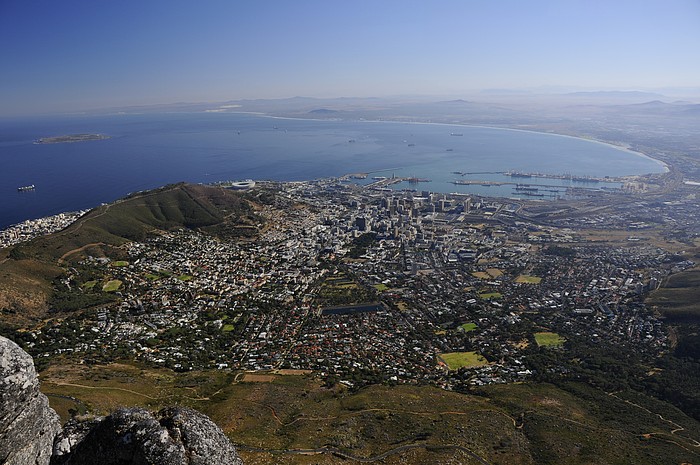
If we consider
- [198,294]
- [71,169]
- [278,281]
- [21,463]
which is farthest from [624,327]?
[71,169]

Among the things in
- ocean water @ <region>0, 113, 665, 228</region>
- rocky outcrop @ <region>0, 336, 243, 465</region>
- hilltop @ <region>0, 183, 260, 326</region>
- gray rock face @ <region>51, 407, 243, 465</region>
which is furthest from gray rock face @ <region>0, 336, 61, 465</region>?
ocean water @ <region>0, 113, 665, 228</region>

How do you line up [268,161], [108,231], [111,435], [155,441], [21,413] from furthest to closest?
[268,161]
[108,231]
[21,413]
[111,435]
[155,441]

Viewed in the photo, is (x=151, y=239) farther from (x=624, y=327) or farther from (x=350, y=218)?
(x=624, y=327)

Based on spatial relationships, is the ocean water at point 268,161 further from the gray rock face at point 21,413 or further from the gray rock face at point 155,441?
the gray rock face at point 155,441

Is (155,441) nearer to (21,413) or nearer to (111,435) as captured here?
(111,435)

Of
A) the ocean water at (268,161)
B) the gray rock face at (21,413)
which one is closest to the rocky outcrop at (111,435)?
the gray rock face at (21,413)

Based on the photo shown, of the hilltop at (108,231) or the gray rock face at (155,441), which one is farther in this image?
the hilltop at (108,231)

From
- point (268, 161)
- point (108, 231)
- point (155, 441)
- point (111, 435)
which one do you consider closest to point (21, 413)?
point (111, 435)
